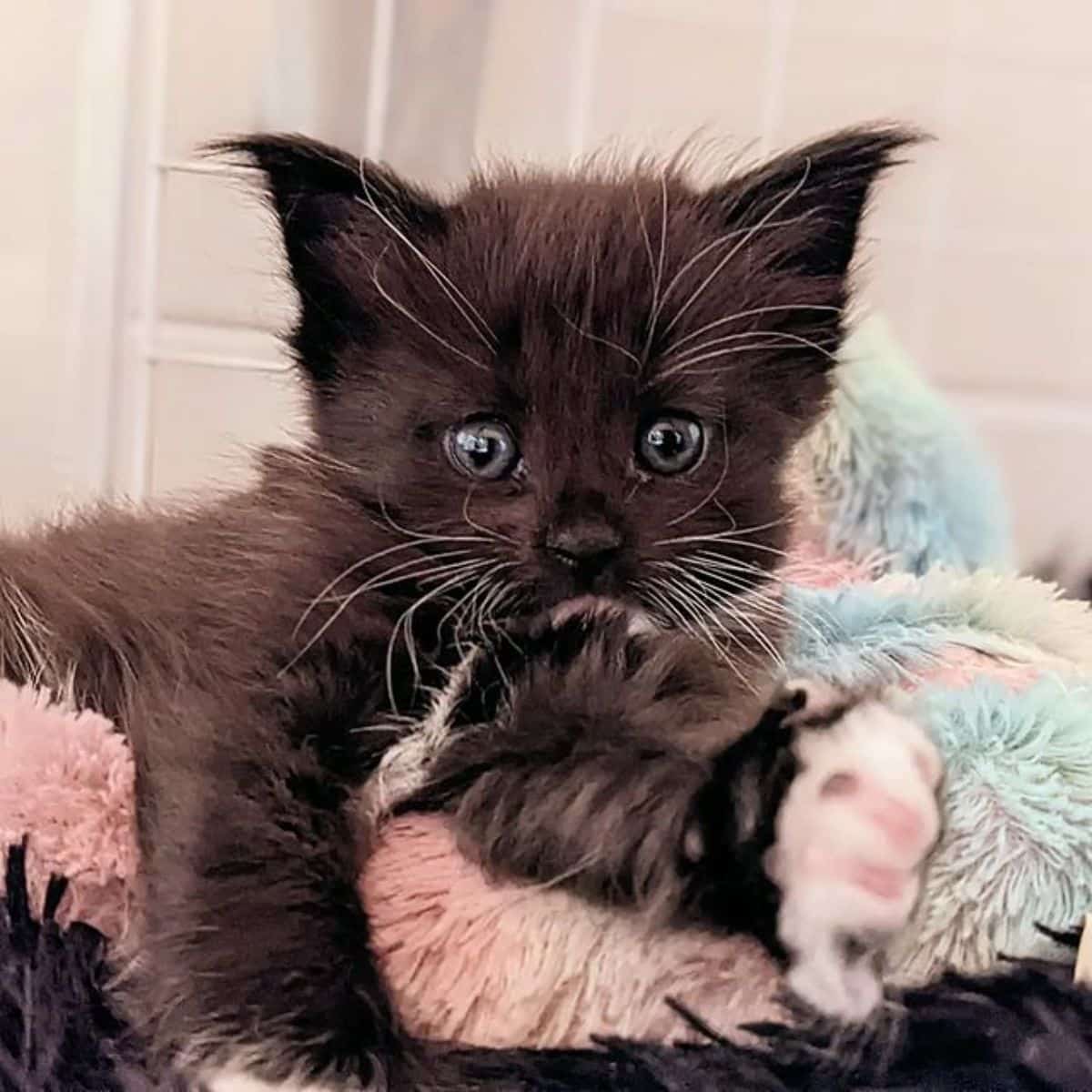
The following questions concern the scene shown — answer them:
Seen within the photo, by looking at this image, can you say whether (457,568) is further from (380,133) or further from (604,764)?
(380,133)

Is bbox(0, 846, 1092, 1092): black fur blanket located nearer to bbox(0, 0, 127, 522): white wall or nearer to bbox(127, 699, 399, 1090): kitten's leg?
bbox(127, 699, 399, 1090): kitten's leg

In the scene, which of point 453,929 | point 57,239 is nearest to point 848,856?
point 453,929

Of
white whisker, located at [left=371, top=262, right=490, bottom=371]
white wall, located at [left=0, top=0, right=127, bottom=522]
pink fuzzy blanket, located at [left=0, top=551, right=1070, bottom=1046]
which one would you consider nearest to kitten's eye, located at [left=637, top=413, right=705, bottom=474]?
white whisker, located at [left=371, top=262, right=490, bottom=371]

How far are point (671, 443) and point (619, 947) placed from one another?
337mm

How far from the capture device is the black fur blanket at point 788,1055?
27.4 inches

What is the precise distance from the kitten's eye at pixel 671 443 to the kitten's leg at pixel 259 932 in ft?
0.92

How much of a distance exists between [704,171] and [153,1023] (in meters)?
1.04

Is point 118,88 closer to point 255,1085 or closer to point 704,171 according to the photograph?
point 704,171

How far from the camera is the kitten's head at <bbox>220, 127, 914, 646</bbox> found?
93 centimetres

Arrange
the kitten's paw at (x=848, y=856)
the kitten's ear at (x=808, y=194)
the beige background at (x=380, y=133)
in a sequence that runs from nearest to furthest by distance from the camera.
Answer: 1. the kitten's paw at (x=848, y=856)
2. the kitten's ear at (x=808, y=194)
3. the beige background at (x=380, y=133)

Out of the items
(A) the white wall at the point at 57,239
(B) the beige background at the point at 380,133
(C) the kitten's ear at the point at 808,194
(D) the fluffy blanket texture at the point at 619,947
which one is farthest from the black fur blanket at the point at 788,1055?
(A) the white wall at the point at 57,239

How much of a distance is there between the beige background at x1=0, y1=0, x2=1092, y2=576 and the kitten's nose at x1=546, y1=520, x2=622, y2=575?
0.49 m

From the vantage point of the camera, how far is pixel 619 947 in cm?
76

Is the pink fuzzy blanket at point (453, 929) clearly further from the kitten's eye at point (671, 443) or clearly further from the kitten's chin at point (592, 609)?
the kitten's eye at point (671, 443)
